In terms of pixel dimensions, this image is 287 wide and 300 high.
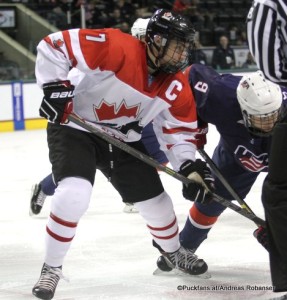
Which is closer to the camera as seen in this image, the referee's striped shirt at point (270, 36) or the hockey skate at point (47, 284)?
the referee's striped shirt at point (270, 36)

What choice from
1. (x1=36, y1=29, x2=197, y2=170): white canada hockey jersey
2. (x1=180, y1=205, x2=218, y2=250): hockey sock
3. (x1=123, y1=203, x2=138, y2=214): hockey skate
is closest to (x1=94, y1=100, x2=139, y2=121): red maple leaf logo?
(x1=36, y1=29, x2=197, y2=170): white canada hockey jersey

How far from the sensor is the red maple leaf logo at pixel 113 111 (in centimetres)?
233

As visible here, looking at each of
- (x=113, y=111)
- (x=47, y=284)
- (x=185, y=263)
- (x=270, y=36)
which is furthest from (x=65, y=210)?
(x=270, y=36)

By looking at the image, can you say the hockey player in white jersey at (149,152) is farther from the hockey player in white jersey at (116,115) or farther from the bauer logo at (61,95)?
the bauer logo at (61,95)

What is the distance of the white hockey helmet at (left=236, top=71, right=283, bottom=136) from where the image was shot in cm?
224

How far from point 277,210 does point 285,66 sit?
359mm

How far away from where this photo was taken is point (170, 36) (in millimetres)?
2260

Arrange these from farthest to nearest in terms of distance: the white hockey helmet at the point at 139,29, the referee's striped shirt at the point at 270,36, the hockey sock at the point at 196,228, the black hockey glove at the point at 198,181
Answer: the white hockey helmet at the point at 139,29 < the hockey sock at the point at 196,228 < the black hockey glove at the point at 198,181 < the referee's striped shirt at the point at 270,36

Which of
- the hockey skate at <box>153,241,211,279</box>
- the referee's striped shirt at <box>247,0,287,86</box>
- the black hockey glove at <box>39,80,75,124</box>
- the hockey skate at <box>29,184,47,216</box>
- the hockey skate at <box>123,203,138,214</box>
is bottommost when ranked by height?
the hockey skate at <box>123,203,138,214</box>

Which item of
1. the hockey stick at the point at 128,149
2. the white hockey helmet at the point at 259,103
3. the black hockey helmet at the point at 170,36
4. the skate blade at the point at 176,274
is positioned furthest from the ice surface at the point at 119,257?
the black hockey helmet at the point at 170,36

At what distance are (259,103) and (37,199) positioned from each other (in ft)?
4.75

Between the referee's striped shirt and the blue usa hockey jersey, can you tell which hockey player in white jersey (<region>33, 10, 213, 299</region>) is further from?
the referee's striped shirt

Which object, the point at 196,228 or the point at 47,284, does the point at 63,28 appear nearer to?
the point at 196,228

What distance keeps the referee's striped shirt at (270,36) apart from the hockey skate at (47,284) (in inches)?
36.6
